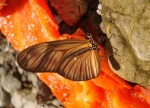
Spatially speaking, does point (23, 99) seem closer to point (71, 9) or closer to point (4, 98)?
point (4, 98)

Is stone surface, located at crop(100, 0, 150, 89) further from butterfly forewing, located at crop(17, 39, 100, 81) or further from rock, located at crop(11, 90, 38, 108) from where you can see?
rock, located at crop(11, 90, 38, 108)

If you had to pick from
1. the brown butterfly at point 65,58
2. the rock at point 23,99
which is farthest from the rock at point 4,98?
the brown butterfly at point 65,58

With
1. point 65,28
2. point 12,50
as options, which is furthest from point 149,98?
point 12,50

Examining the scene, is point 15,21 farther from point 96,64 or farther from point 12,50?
point 96,64

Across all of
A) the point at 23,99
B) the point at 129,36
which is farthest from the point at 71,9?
the point at 23,99

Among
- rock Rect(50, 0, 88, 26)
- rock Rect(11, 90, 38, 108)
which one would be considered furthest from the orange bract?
rock Rect(11, 90, 38, 108)

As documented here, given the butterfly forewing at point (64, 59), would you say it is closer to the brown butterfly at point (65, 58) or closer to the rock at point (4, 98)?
the brown butterfly at point (65, 58)
